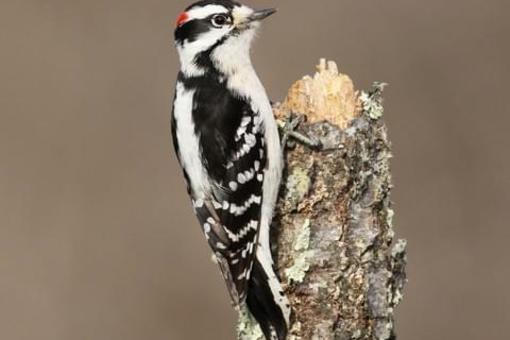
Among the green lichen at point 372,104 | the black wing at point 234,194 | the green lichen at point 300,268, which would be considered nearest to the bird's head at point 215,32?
the black wing at point 234,194

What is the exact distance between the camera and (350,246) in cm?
485

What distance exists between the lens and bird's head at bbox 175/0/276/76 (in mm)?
5465

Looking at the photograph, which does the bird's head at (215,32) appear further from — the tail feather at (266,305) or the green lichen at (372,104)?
the tail feather at (266,305)

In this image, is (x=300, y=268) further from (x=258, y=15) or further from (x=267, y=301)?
(x=258, y=15)

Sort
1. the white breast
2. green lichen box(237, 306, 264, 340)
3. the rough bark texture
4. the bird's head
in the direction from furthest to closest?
1. the bird's head
2. the white breast
3. green lichen box(237, 306, 264, 340)
4. the rough bark texture

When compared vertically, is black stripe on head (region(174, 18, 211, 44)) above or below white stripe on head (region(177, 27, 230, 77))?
above

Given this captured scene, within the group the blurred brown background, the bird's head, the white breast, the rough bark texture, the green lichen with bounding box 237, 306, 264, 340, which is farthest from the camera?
the blurred brown background

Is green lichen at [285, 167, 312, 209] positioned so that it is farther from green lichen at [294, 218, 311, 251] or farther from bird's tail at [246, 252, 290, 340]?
bird's tail at [246, 252, 290, 340]

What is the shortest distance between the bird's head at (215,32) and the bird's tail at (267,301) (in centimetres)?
100

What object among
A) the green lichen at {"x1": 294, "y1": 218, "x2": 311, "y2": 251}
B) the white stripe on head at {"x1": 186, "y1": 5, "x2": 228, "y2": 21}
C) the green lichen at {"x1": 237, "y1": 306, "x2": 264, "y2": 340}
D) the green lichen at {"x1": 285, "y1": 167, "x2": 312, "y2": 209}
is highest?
the white stripe on head at {"x1": 186, "y1": 5, "x2": 228, "y2": 21}

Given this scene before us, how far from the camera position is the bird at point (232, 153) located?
498 centimetres

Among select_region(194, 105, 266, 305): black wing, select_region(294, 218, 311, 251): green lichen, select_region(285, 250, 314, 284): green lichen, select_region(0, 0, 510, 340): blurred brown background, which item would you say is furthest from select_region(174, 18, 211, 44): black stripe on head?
select_region(0, 0, 510, 340): blurred brown background

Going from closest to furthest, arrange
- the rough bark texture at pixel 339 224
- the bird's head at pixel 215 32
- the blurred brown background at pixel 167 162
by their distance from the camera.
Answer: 1. the rough bark texture at pixel 339 224
2. the bird's head at pixel 215 32
3. the blurred brown background at pixel 167 162

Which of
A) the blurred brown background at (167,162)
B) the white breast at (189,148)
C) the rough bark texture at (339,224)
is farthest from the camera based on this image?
the blurred brown background at (167,162)
